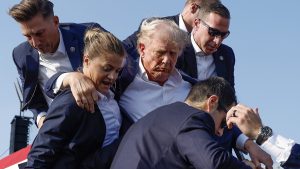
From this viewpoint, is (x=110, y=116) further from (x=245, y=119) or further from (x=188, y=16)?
(x=188, y=16)

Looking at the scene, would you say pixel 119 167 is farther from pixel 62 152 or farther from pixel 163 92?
pixel 163 92

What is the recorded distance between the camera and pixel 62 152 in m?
3.54

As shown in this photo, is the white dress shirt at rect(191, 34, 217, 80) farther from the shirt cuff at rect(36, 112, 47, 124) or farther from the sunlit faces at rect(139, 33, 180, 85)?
the shirt cuff at rect(36, 112, 47, 124)

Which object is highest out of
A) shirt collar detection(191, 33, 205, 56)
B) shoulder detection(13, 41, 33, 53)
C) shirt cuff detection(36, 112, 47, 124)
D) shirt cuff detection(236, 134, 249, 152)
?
shoulder detection(13, 41, 33, 53)

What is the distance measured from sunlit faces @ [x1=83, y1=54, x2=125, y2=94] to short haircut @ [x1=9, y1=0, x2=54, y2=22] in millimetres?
912

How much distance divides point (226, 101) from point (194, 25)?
67.1 inches

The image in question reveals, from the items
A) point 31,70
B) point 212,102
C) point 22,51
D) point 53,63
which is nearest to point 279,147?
point 212,102

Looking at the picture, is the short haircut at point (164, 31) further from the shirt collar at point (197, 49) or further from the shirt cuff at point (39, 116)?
the shirt cuff at point (39, 116)

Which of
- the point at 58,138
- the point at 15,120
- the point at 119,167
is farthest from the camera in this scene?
the point at 15,120

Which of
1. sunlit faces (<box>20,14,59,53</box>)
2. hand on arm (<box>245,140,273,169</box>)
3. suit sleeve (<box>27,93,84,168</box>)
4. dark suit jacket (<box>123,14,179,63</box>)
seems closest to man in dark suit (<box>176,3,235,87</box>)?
dark suit jacket (<box>123,14,179,63</box>)

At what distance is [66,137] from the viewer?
11.5ft

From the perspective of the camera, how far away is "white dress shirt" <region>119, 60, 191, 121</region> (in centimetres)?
407

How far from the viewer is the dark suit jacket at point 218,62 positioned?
480cm

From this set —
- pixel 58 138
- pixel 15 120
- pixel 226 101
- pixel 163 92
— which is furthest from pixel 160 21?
pixel 15 120
